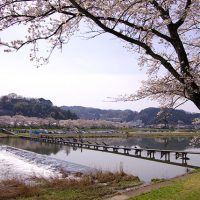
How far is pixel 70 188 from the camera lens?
15.5 meters

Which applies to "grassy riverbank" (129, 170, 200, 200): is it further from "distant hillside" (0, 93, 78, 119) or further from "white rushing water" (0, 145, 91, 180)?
"distant hillside" (0, 93, 78, 119)

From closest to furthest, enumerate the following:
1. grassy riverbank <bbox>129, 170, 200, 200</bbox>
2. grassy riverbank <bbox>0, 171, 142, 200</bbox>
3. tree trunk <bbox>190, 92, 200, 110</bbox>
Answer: tree trunk <bbox>190, 92, 200, 110</bbox> < grassy riverbank <bbox>129, 170, 200, 200</bbox> < grassy riverbank <bbox>0, 171, 142, 200</bbox>

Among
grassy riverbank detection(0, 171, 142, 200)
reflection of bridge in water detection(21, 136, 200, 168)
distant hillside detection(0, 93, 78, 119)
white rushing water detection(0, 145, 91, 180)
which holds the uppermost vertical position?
distant hillside detection(0, 93, 78, 119)

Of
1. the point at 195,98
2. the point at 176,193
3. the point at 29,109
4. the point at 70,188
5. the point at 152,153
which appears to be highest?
the point at 29,109

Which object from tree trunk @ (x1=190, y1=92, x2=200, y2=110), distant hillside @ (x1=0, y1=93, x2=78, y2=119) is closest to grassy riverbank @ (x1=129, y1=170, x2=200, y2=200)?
tree trunk @ (x1=190, y1=92, x2=200, y2=110)

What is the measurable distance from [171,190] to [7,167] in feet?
53.7

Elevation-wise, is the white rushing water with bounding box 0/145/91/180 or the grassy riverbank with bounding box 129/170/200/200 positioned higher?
the grassy riverbank with bounding box 129/170/200/200

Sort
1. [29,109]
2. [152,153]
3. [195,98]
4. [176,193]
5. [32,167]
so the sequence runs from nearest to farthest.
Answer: [195,98] → [176,193] → [32,167] → [152,153] → [29,109]

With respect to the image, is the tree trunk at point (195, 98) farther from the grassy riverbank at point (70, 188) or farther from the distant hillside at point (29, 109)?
the distant hillside at point (29, 109)

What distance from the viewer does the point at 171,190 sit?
40.9ft

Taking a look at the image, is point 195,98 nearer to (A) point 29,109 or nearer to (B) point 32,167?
(B) point 32,167

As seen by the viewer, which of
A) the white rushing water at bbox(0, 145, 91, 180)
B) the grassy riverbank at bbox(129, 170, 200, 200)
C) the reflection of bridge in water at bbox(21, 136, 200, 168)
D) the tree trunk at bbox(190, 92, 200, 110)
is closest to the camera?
the tree trunk at bbox(190, 92, 200, 110)

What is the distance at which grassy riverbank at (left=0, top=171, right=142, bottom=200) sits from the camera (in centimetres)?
1384

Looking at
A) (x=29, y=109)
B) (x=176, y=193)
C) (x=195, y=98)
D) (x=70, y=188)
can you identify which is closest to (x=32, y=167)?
(x=70, y=188)
